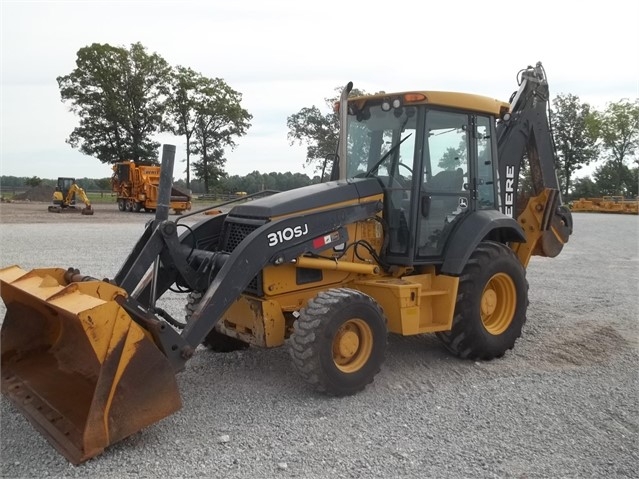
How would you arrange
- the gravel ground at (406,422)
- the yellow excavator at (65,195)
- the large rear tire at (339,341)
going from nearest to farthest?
the gravel ground at (406,422) < the large rear tire at (339,341) < the yellow excavator at (65,195)

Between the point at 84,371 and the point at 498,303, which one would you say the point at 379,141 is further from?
the point at 84,371

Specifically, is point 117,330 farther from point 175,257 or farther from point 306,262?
point 306,262

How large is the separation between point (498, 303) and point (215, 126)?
42.9 metres

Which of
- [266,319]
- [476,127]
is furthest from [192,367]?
[476,127]

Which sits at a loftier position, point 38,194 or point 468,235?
point 38,194

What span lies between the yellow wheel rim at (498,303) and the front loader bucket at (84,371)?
11.1ft

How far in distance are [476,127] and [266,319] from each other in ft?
9.64

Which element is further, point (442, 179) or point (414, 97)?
point (442, 179)

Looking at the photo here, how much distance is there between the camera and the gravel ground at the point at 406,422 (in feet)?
11.8

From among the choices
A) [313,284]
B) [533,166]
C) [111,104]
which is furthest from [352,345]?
[111,104]

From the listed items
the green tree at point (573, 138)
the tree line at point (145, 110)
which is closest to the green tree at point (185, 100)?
the tree line at point (145, 110)

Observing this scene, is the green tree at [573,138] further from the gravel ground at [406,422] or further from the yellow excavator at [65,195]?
the gravel ground at [406,422]

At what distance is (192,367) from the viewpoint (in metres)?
5.39

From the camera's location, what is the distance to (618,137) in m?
52.9
